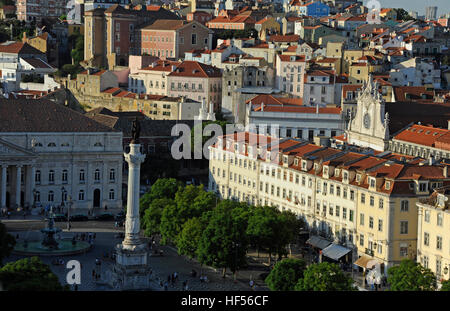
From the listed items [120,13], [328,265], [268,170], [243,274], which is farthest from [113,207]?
[120,13]

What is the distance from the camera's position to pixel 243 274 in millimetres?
72500

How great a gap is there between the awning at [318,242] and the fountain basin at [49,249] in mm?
14732

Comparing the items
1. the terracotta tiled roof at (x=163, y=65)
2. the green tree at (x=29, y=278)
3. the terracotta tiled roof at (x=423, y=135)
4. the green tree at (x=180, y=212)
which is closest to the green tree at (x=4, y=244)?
the green tree at (x=29, y=278)

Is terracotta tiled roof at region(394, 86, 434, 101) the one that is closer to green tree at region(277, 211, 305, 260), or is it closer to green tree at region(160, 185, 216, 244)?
green tree at region(160, 185, 216, 244)

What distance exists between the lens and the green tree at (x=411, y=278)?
59000 mm

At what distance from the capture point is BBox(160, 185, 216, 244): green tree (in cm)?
7719

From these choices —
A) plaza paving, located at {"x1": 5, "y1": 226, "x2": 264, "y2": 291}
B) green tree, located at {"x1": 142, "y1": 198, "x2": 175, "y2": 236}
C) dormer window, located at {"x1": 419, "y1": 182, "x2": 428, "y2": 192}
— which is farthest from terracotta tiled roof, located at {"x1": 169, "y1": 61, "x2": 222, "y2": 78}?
dormer window, located at {"x1": 419, "y1": 182, "x2": 428, "y2": 192}

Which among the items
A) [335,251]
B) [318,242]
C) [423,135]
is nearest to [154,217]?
[318,242]

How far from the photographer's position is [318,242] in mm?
78812

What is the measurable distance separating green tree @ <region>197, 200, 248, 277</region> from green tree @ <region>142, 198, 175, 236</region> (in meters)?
8.89

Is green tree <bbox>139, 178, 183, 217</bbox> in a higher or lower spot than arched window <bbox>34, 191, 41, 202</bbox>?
higher

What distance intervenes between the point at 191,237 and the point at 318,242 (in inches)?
395
